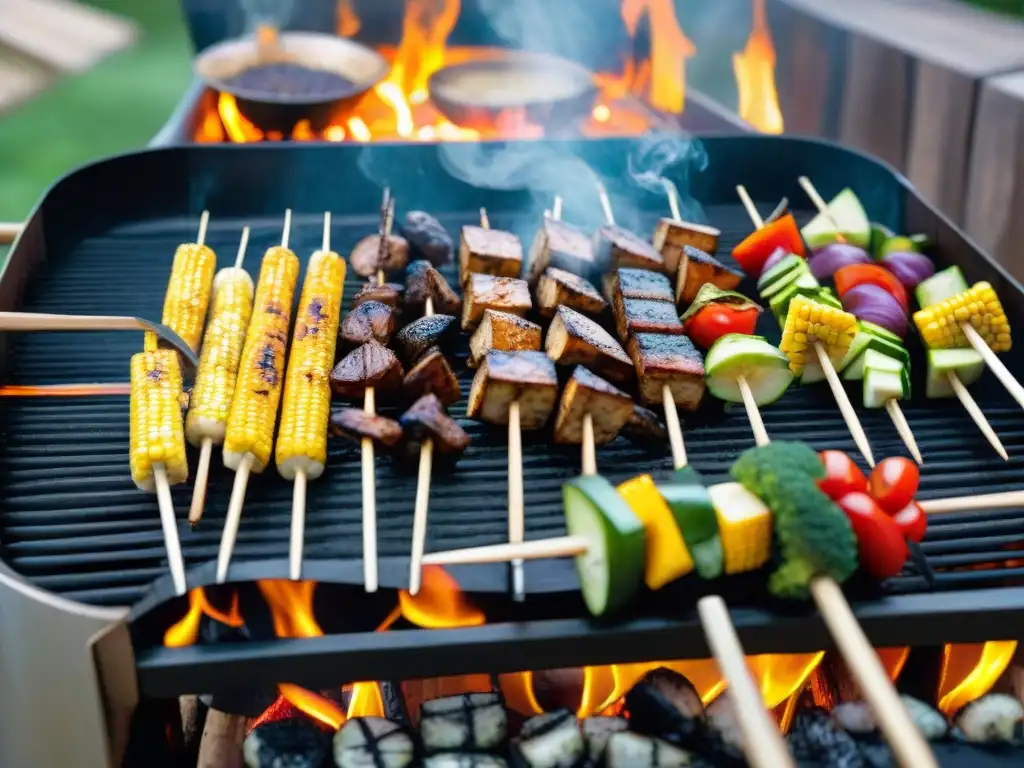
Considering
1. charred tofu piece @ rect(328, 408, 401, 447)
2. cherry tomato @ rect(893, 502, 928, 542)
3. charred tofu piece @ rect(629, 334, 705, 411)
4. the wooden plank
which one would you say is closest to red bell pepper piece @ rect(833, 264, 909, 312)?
charred tofu piece @ rect(629, 334, 705, 411)

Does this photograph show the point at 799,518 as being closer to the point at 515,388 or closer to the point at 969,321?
the point at 515,388

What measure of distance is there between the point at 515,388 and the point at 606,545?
82 centimetres

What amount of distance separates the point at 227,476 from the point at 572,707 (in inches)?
53.1

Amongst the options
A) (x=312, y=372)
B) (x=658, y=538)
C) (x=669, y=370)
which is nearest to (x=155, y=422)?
(x=312, y=372)

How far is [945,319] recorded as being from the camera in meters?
3.34

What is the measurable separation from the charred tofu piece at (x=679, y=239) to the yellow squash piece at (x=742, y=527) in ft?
5.49

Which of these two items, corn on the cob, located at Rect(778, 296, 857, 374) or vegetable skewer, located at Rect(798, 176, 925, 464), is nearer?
vegetable skewer, located at Rect(798, 176, 925, 464)

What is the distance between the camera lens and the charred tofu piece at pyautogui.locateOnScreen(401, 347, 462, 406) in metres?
3.02

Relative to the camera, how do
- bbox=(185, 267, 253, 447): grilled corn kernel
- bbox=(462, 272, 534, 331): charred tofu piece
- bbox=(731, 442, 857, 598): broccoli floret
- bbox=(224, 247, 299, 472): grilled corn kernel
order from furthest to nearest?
1. bbox=(462, 272, 534, 331): charred tofu piece
2. bbox=(185, 267, 253, 447): grilled corn kernel
3. bbox=(224, 247, 299, 472): grilled corn kernel
4. bbox=(731, 442, 857, 598): broccoli floret

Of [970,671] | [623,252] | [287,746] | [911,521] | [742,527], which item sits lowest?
[970,671]

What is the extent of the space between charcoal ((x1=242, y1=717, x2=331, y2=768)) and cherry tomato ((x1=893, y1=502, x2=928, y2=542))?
5.86ft

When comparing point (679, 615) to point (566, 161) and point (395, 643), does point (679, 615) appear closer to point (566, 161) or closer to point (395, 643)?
point (395, 643)

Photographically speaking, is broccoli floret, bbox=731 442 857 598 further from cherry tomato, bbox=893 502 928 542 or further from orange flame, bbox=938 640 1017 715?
orange flame, bbox=938 640 1017 715

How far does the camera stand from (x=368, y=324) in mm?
3311
